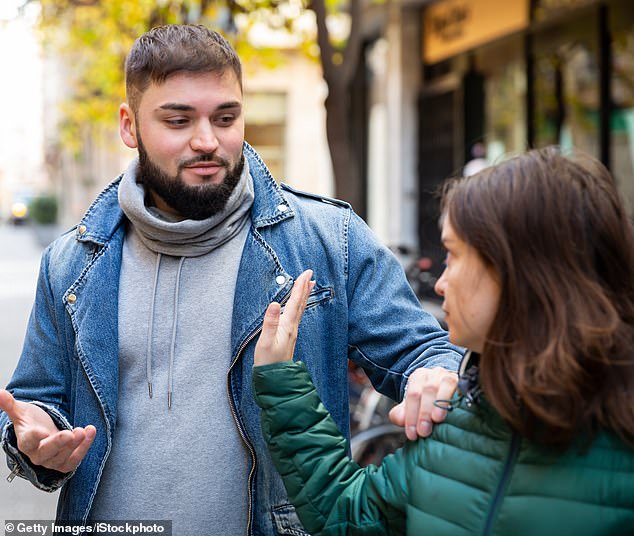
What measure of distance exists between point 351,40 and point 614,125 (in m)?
3.29

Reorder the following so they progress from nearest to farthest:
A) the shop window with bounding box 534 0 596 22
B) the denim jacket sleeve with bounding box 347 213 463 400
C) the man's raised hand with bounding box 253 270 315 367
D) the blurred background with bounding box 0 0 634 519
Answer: the man's raised hand with bounding box 253 270 315 367, the denim jacket sleeve with bounding box 347 213 463 400, the blurred background with bounding box 0 0 634 519, the shop window with bounding box 534 0 596 22

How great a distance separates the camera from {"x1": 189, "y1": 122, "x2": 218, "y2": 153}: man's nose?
86.4 inches

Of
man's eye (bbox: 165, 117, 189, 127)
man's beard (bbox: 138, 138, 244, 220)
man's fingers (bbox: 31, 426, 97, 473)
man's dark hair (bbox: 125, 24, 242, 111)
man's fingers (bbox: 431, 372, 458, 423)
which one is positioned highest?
man's dark hair (bbox: 125, 24, 242, 111)

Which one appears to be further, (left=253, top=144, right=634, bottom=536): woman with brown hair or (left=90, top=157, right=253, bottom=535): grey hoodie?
(left=90, top=157, right=253, bottom=535): grey hoodie

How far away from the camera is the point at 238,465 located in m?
2.11

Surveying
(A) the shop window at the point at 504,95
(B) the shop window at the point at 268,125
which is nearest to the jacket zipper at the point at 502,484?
(A) the shop window at the point at 504,95

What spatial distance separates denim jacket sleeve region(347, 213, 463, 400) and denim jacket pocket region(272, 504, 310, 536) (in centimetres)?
37

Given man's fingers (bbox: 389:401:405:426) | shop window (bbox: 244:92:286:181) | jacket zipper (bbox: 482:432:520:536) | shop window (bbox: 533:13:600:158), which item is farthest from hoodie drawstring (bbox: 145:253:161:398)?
shop window (bbox: 244:92:286:181)

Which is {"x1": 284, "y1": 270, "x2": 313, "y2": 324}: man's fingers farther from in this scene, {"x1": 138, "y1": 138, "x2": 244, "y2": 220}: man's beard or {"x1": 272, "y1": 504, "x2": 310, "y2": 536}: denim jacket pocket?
{"x1": 272, "y1": 504, "x2": 310, "y2": 536}: denim jacket pocket

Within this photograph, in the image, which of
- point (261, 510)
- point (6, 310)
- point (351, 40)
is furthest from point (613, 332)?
point (6, 310)

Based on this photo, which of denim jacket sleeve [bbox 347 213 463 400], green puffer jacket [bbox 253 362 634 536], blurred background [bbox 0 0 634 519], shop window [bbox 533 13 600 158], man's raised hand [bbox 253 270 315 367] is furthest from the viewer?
shop window [bbox 533 13 600 158]

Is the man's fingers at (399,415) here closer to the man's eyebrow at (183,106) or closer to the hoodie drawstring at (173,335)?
the hoodie drawstring at (173,335)

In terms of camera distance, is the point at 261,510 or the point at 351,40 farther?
the point at 351,40

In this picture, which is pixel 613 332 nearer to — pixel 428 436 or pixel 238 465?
pixel 428 436
